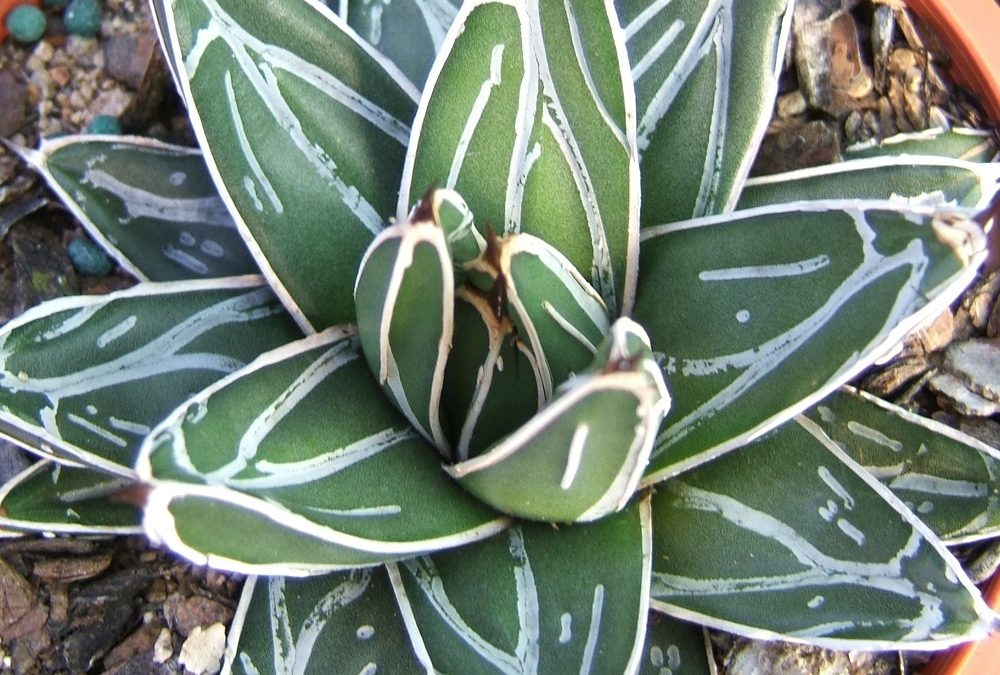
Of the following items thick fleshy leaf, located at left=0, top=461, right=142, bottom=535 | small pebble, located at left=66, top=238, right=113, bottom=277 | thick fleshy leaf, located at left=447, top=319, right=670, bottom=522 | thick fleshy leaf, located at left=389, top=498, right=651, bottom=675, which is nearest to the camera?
thick fleshy leaf, located at left=447, top=319, right=670, bottom=522

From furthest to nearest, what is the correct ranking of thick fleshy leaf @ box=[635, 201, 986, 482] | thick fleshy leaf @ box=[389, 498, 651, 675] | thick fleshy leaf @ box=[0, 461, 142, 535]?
thick fleshy leaf @ box=[0, 461, 142, 535], thick fleshy leaf @ box=[389, 498, 651, 675], thick fleshy leaf @ box=[635, 201, 986, 482]

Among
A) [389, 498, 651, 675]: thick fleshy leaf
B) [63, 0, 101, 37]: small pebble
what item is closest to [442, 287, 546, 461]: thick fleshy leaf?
[389, 498, 651, 675]: thick fleshy leaf

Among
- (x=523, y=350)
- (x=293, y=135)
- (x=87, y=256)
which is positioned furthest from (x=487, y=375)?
(x=87, y=256)

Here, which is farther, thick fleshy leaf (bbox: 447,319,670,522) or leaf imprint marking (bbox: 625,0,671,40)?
leaf imprint marking (bbox: 625,0,671,40)

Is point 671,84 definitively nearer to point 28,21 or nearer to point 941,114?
point 941,114

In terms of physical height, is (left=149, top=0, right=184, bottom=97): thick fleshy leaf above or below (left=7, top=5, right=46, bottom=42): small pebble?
above

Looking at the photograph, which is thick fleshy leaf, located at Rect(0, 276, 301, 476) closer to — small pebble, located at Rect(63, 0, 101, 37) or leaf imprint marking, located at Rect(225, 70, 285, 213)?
leaf imprint marking, located at Rect(225, 70, 285, 213)

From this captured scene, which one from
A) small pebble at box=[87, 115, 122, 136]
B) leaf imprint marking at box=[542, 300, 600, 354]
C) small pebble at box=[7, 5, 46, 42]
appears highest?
small pebble at box=[7, 5, 46, 42]
